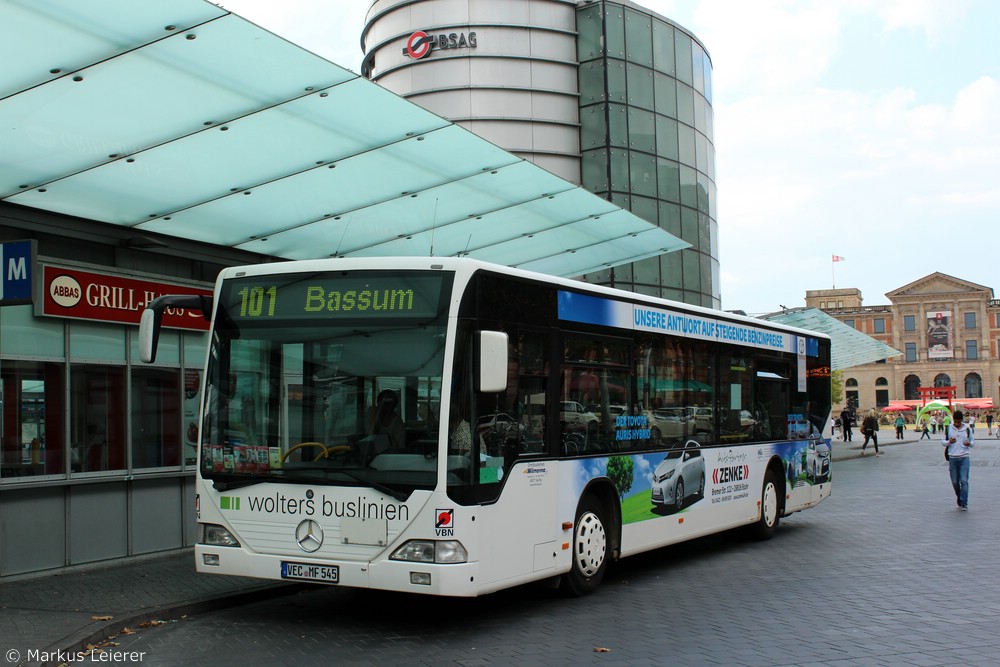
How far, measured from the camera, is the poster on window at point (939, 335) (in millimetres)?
136625

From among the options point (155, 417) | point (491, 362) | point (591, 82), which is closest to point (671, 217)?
point (591, 82)

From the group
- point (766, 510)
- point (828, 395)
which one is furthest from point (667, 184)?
point (766, 510)

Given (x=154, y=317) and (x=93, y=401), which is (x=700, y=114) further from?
(x=154, y=317)

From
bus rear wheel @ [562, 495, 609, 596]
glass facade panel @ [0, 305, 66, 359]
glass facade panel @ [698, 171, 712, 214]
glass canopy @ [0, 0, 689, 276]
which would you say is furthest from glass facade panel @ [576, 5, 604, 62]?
bus rear wheel @ [562, 495, 609, 596]

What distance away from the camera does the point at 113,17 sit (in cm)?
802

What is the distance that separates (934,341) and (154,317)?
468 ft

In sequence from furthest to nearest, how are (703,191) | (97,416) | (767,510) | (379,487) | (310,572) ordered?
(703,191) → (767,510) → (97,416) → (310,572) → (379,487)

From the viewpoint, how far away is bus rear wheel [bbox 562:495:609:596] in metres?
9.36

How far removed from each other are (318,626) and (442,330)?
2.65 m

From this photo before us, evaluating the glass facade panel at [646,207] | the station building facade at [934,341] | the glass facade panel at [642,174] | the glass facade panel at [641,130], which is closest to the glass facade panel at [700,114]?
the glass facade panel at [641,130]

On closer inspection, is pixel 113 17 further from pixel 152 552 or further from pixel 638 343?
pixel 152 552

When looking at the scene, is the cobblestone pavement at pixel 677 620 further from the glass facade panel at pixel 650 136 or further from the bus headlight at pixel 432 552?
the glass facade panel at pixel 650 136

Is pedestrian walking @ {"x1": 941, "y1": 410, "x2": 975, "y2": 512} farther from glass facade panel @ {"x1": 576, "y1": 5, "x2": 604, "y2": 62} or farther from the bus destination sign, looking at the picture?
glass facade panel @ {"x1": 576, "y1": 5, "x2": 604, "y2": 62}

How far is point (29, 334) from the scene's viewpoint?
1073 cm
